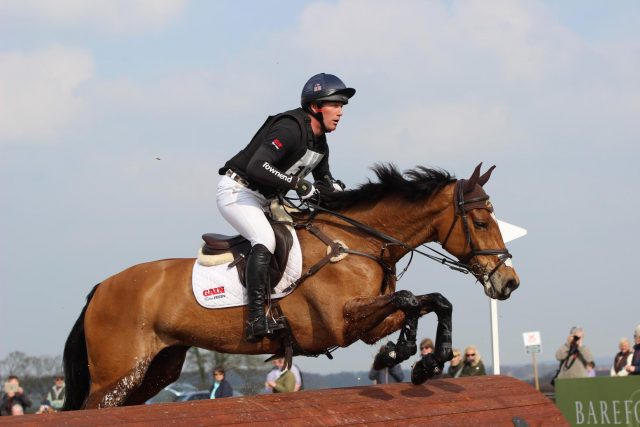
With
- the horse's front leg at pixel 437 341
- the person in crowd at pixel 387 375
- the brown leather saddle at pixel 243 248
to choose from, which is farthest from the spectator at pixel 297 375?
the horse's front leg at pixel 437 341

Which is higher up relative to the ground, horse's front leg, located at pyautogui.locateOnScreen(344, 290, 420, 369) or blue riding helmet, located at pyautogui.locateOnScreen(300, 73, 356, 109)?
blue riding helmet, located at pyautogui.locateOnScreen(300, 73, 356, 109)

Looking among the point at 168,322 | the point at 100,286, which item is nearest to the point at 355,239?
the point at 168,322

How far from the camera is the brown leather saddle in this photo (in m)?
6.48

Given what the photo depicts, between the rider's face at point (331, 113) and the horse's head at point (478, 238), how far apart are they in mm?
1005

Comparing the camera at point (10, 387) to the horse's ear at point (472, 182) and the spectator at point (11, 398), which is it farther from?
the horse's ear at point (472, 182)

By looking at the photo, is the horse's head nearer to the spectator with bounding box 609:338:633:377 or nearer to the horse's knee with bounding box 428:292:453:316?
the horse's knee with bounding box 428:292:453:316

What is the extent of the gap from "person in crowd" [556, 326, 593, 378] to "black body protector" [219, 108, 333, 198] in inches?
270

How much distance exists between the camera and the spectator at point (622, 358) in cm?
1195

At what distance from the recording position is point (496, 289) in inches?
240

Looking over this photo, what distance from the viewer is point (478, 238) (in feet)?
20.7

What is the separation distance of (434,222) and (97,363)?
290 cm

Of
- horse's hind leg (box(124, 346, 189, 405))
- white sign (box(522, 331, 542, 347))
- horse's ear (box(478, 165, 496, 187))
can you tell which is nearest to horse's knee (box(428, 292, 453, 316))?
horse's ear (box(478, 165, 496, 187))

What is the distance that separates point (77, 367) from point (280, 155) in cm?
265

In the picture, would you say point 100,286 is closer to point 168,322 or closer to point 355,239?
point 168,322
